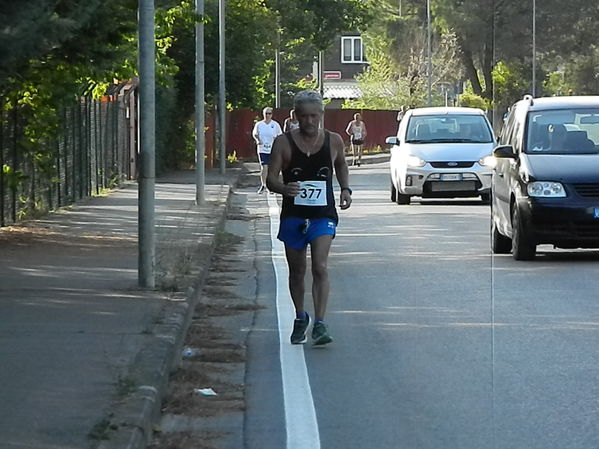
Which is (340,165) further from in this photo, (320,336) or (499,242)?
(499,242)

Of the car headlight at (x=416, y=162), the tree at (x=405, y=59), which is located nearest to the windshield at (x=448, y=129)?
the car headlight at (x=416, y=162)

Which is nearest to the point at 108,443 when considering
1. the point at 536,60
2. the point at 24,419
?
the point at 24,419

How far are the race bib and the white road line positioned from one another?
3.35ft

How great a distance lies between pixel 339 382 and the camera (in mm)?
8969

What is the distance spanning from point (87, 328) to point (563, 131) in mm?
7550

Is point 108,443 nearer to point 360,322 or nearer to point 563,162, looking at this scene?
point 360,322

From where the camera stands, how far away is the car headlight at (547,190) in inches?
594

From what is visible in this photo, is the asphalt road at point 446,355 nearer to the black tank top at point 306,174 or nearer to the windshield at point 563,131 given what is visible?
the black tank top at point 306,174

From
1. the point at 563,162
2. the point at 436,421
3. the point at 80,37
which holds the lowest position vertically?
the point at 436,421

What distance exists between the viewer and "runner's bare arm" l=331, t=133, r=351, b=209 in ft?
34.3

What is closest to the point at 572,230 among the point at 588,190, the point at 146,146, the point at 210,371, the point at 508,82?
the point at 588,190

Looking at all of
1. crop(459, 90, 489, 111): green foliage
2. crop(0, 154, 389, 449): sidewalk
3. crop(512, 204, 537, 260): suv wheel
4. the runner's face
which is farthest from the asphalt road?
crop(459, 90, 489, 111): green foliage

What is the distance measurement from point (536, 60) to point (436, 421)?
211 ft

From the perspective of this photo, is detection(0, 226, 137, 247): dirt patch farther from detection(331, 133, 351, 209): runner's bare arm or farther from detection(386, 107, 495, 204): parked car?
detection(386, 107, 495, 204): parked car
